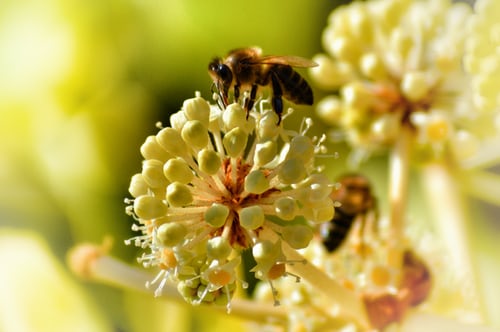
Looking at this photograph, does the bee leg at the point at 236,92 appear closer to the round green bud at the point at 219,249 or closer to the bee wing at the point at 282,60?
the bee wing at the point at 282,60

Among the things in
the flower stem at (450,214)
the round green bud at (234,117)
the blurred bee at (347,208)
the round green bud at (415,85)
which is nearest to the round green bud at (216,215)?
the round green bud at (234,117)

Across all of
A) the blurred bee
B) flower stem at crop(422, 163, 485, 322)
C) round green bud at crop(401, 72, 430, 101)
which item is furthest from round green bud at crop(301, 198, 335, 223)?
flower stem at crop(422, 163, 485, 322)

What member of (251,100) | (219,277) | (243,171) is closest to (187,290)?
(219,277)

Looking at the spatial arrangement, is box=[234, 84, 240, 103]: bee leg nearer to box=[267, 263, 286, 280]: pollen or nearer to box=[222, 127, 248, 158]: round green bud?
box=[222, 127, 248, 158]: round green bud

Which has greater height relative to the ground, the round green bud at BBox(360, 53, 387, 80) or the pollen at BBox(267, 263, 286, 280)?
the round green bud at BBox(360, 53, 387, 80)

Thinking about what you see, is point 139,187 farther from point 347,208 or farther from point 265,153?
point 347,208
